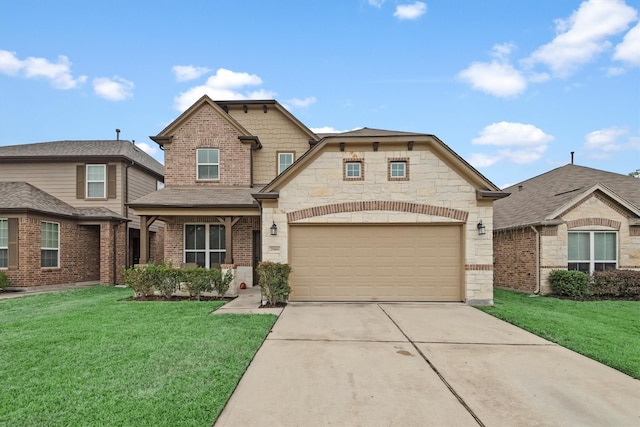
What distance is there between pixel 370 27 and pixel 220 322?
13360mm

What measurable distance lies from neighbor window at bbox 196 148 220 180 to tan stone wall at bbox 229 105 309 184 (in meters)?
1.62

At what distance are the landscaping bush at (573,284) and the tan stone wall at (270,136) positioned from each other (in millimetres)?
10534

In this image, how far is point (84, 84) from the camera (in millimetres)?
17438

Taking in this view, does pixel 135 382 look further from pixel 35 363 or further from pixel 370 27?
pixel 370 27

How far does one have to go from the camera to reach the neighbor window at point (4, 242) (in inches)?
500

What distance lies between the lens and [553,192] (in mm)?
14000

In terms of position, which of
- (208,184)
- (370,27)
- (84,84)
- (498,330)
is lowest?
(498,330)

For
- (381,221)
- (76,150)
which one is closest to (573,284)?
(381,221)

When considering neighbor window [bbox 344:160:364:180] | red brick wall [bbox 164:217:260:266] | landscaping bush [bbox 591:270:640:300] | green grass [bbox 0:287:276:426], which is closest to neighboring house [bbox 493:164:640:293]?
landscaping bush [bbox 591:270:640:300]

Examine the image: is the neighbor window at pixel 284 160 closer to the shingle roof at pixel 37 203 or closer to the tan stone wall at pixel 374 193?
the tan stone wall at pixel 374 193

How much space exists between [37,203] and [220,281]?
355 inches

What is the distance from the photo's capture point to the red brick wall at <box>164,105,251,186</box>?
13.6 meters

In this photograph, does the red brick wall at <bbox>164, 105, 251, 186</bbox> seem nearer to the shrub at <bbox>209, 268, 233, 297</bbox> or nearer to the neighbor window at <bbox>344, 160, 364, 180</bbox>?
the shrub at <bbox>209, 268, 233, 297</bbox>

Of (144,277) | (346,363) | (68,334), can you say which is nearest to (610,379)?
(346,363)
